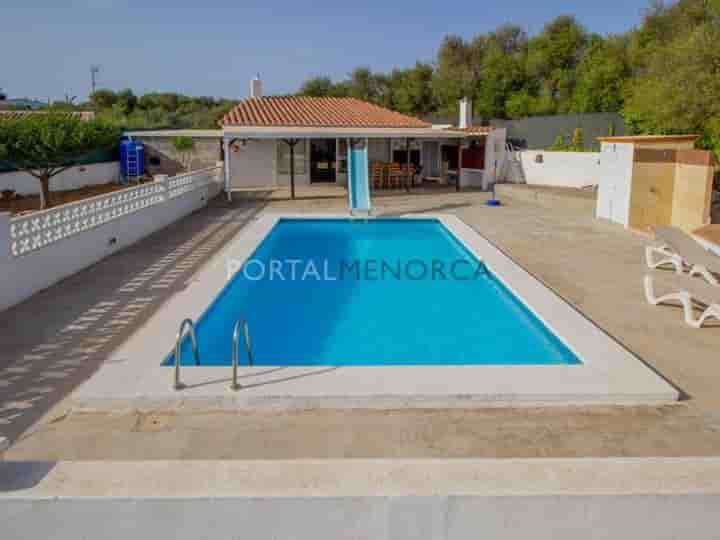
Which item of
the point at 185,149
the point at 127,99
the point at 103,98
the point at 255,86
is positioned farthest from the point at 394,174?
the point at 103,98

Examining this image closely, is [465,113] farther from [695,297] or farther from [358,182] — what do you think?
[695,297]

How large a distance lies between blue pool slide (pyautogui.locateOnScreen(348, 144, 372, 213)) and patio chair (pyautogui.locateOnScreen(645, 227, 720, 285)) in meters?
8.41

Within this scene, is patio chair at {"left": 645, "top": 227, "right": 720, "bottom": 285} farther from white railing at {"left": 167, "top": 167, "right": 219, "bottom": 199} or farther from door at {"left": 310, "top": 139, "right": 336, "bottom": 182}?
door at {"left": 310, "top": 139, "right": 336, "bottom": 182}

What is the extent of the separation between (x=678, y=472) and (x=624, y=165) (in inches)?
481

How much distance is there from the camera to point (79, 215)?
977 cm

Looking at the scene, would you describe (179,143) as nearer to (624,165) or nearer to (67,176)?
(67,176)

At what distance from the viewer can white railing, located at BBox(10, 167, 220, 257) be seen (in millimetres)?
7895

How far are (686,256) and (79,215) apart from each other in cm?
890

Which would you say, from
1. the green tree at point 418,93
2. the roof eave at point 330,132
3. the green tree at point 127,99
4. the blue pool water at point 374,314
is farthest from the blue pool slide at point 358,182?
the green tree at point 127,99

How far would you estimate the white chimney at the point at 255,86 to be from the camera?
28.4m

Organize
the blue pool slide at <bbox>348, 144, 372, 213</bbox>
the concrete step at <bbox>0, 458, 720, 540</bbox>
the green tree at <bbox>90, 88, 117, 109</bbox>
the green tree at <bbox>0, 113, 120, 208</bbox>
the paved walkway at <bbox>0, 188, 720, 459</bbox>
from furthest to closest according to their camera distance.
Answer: the green tree at <bbox>90, 88, 117, 109</bbox>
the green tree at <bbox>0, 113, 120, 208</bbox>
the blue pool slide at <bbox>348, 144, 372, 213</bbox>
the paved walkway at <bbox>0, 188, 720, 459</bbox>
the concrete step at <bbox>0, 458, 720, 540</bbox>

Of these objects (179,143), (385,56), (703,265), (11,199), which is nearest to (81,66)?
(385,56)

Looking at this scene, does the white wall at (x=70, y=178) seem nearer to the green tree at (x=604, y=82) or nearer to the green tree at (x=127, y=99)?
the green tree at (x=604, y=82)

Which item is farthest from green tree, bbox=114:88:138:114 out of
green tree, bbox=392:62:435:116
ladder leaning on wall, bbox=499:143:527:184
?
ladder leaning on wall, bbox=499:143:527:184
